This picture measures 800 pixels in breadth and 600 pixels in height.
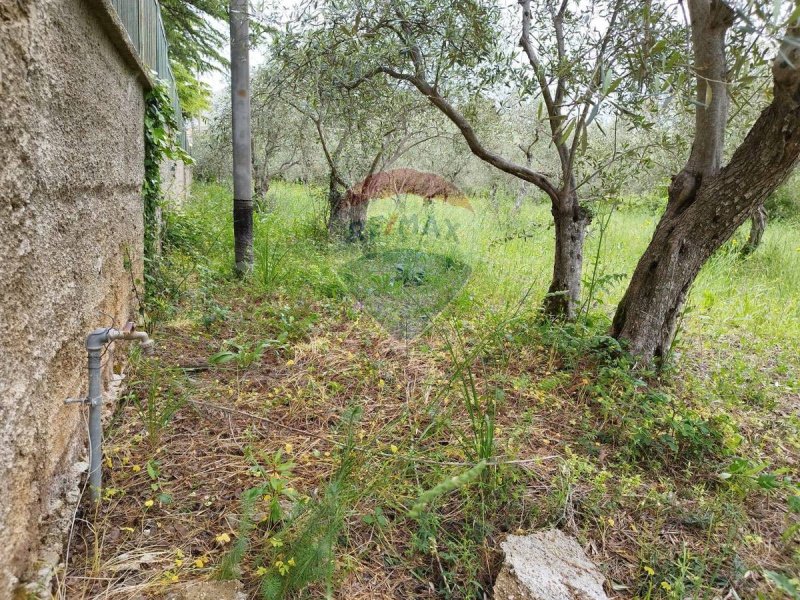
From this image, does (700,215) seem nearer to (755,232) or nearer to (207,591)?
(207,591)

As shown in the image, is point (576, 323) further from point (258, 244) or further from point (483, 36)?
point (258, 244)

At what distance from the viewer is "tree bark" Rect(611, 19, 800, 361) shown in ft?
8.15

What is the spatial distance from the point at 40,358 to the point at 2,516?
1.43 ft

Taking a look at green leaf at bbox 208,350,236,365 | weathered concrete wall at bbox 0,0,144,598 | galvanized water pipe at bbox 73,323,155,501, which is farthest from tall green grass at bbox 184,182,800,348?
galvanized water pipe at bbox 73,323,155,501

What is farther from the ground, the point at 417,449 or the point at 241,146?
the point at 241,146

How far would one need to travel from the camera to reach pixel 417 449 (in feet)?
7.36

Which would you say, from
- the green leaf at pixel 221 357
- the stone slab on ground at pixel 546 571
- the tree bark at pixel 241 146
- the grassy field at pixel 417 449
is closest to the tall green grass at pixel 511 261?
the grassy field at pixel 417 449

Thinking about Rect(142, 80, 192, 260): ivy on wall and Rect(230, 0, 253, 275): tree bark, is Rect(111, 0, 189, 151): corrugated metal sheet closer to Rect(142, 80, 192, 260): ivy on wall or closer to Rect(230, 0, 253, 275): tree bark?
Rect(142, 80, 192, 260): ivy on wall

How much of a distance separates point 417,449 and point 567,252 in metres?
2.29

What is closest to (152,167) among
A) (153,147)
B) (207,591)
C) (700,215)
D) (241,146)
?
(153,147)

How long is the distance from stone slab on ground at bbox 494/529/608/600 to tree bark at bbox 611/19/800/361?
1807mm

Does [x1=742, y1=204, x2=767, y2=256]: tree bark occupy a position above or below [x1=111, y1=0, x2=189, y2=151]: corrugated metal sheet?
below

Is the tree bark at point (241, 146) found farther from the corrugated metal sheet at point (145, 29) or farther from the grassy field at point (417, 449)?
the corrugated metal sheet at point (145, 29)

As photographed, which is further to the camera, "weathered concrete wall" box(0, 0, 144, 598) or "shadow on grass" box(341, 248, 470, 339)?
"shadow on grass" box(341, 248, 470, 339)
